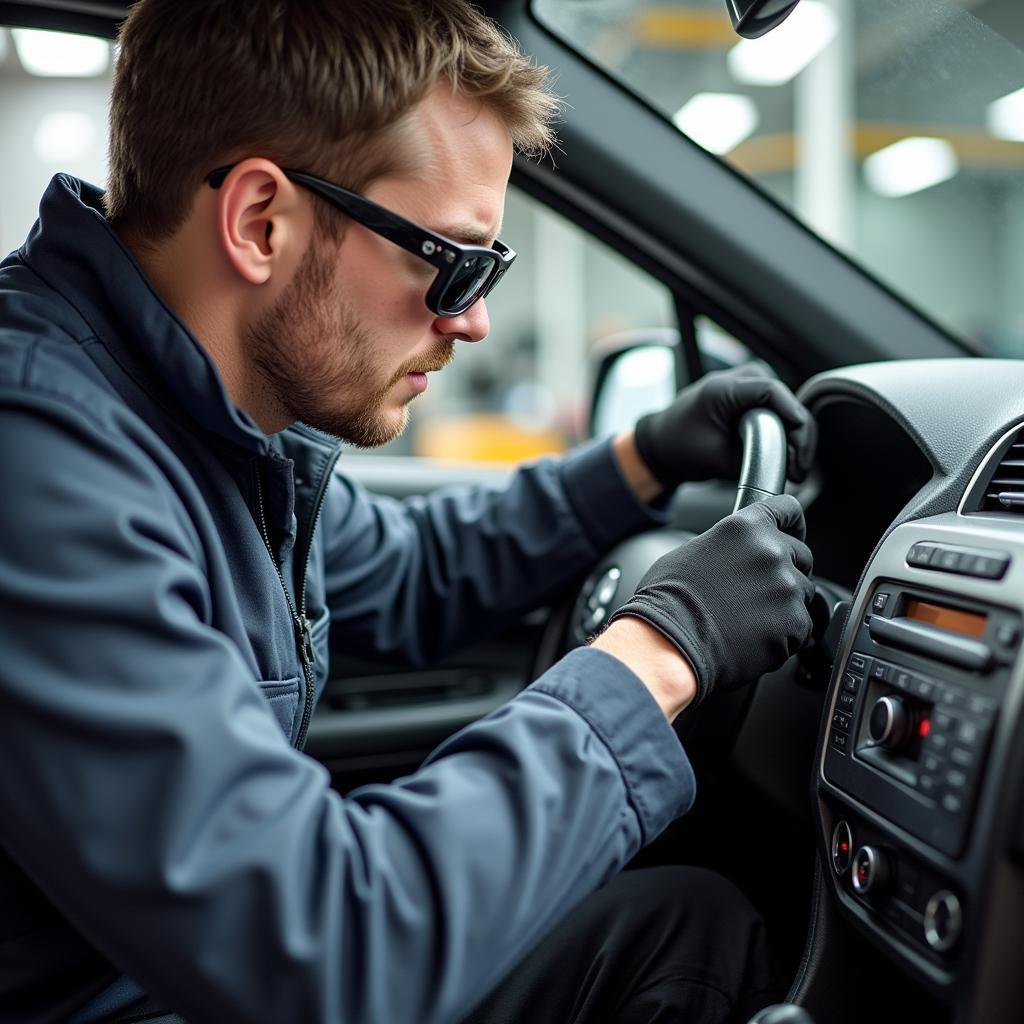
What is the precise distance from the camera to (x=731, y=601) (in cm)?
95

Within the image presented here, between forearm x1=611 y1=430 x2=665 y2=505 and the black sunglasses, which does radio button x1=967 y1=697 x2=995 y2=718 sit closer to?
the black sunglasses

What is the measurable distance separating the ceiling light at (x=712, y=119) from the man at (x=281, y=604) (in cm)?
42

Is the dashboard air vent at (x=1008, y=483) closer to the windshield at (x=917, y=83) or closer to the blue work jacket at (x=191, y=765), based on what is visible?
the blue work jacket at (x=191, y=765)

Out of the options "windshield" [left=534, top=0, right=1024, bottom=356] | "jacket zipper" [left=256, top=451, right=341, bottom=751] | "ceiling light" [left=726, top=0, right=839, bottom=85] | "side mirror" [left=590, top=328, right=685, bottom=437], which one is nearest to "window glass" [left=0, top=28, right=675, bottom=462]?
"ceiling light" [left=726, top=0, right=839, bottom=85]

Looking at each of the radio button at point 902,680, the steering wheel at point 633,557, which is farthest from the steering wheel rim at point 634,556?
the radio button at point 902,680

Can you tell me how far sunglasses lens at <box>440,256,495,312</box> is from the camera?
107 cm

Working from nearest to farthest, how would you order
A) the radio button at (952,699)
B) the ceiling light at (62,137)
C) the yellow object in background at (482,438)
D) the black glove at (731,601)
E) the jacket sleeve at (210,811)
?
the jacket sleeve at (210,811), the radio button at (952,699), the black glove at (731,601), the ceiling light at (62,137), the yellow object in background at (482,438)

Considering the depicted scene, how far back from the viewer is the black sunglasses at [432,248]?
1.01 m

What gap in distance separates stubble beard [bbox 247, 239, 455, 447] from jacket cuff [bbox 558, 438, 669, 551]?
432mm

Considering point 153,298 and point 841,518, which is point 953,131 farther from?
point 153,298

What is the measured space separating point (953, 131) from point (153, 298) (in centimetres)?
179

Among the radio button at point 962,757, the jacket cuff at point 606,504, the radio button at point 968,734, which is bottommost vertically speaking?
the radio button at point 962,757

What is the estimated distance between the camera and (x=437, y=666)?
6.20ft

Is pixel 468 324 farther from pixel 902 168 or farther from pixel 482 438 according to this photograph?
pixel 482 438
